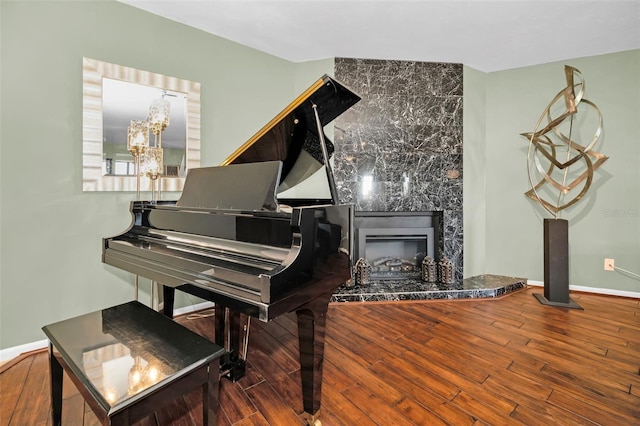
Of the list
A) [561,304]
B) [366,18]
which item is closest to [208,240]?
[366,18]

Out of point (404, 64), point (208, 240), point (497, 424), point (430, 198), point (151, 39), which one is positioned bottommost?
point (497, 424)

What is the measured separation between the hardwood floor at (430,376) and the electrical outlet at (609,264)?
81 cm

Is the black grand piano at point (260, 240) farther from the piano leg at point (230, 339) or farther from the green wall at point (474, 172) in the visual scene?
the green wall at point (474, 172)

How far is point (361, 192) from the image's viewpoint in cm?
335

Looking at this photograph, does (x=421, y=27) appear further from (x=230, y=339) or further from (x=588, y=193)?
(x=230, y=339)

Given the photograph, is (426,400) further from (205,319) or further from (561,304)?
(561,304)

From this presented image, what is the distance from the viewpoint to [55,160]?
2.11 meters

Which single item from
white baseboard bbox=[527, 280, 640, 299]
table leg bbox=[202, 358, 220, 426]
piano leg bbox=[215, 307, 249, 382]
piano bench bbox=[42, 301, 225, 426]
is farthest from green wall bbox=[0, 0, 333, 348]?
white baseboard bbox=[527, 280, 640, 299]

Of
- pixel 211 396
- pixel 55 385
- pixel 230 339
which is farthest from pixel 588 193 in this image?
pixel 55 385

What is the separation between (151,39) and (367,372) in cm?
312

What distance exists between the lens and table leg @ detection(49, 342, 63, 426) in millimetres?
1206

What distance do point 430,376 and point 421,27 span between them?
293 centimetres

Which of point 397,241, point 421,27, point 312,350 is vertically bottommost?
point 312,350

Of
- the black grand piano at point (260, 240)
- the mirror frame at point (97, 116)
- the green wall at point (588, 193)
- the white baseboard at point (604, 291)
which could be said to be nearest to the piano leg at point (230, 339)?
the black grand piano at point (260, 240)
